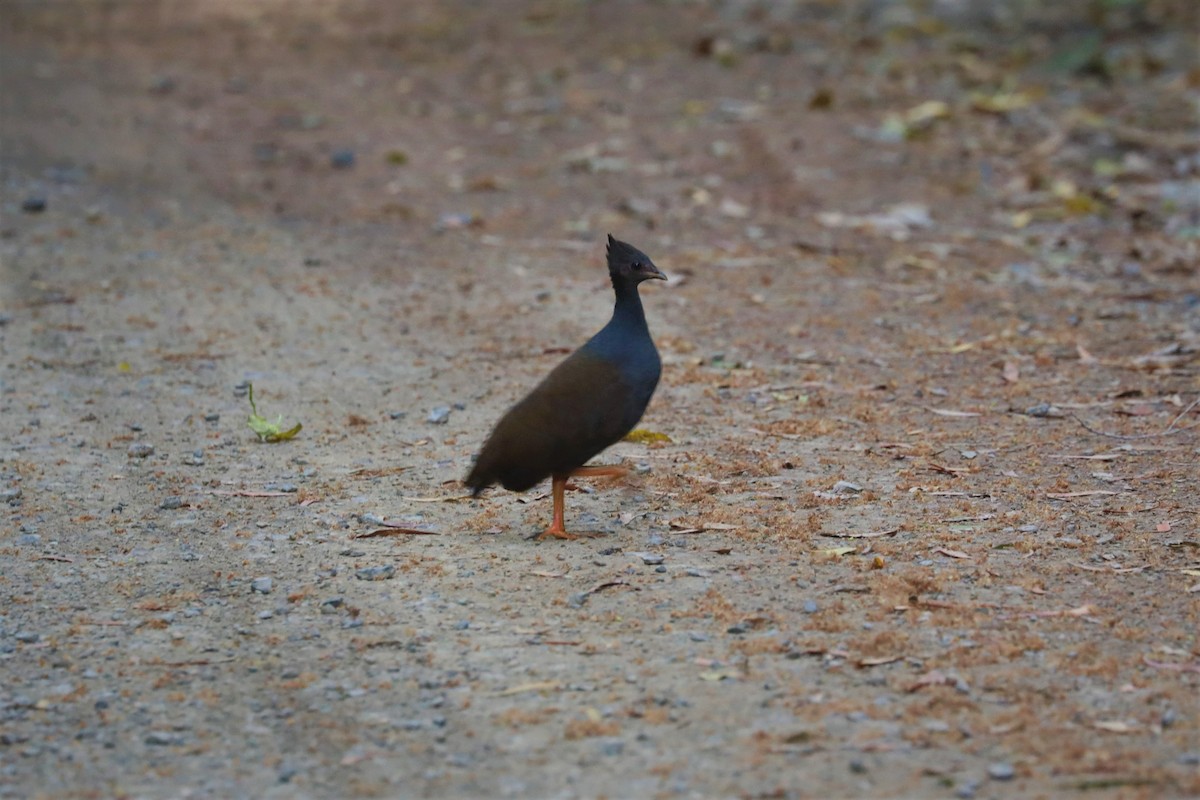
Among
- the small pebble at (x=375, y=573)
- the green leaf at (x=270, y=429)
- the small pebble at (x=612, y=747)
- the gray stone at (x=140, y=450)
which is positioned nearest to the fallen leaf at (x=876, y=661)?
the small pebble at (x=612, y=747)

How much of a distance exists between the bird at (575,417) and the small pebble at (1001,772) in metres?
2.05

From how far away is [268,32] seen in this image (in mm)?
17750

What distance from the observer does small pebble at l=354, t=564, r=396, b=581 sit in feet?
17.0

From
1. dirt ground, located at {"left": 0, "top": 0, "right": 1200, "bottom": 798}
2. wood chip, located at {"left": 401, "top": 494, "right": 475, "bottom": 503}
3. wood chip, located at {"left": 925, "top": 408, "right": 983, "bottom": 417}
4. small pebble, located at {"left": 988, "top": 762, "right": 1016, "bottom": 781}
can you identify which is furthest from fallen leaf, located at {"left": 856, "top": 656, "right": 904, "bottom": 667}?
wood chip, located at {"left": 925, "top": 408, "right": 983, "bottom": 417}

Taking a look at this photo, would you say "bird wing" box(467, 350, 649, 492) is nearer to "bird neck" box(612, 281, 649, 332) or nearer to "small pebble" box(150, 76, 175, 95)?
"bird neck" box(612, 281, 649, 332)

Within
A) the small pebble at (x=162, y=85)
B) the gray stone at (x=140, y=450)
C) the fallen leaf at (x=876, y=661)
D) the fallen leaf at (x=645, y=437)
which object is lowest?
the fallen leaf at (x=876, y=661)

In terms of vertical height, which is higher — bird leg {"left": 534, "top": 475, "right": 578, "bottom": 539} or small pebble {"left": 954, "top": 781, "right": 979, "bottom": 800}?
bird leg {"left": 534, "top": 475, "right": 578, "bottom": 539}

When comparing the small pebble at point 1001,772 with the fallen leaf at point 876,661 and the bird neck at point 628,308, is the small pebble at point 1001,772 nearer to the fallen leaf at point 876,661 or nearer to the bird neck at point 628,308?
the fallen leaf at point 876,661

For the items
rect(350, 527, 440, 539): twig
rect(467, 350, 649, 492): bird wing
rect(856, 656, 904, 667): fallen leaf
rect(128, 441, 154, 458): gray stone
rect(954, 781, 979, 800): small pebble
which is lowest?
rect(954, 781, 979, 800): small pebble

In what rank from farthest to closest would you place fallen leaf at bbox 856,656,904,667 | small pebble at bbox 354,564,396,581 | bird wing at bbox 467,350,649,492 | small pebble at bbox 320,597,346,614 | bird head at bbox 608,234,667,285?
bird head at bbox 608,234,667,285 < bird wing at bbox 467,350,649,492 < small pebble at bbox 354,564,396,581 < small pebble at bbox 320,597,346,614 < fallen leaf at bbox 856,656,904,667

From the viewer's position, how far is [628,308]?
5707mm

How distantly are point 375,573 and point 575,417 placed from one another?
2.94 feet

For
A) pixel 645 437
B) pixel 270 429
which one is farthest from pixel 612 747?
pixel 270 429

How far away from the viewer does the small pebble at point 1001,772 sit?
3.77 meters
